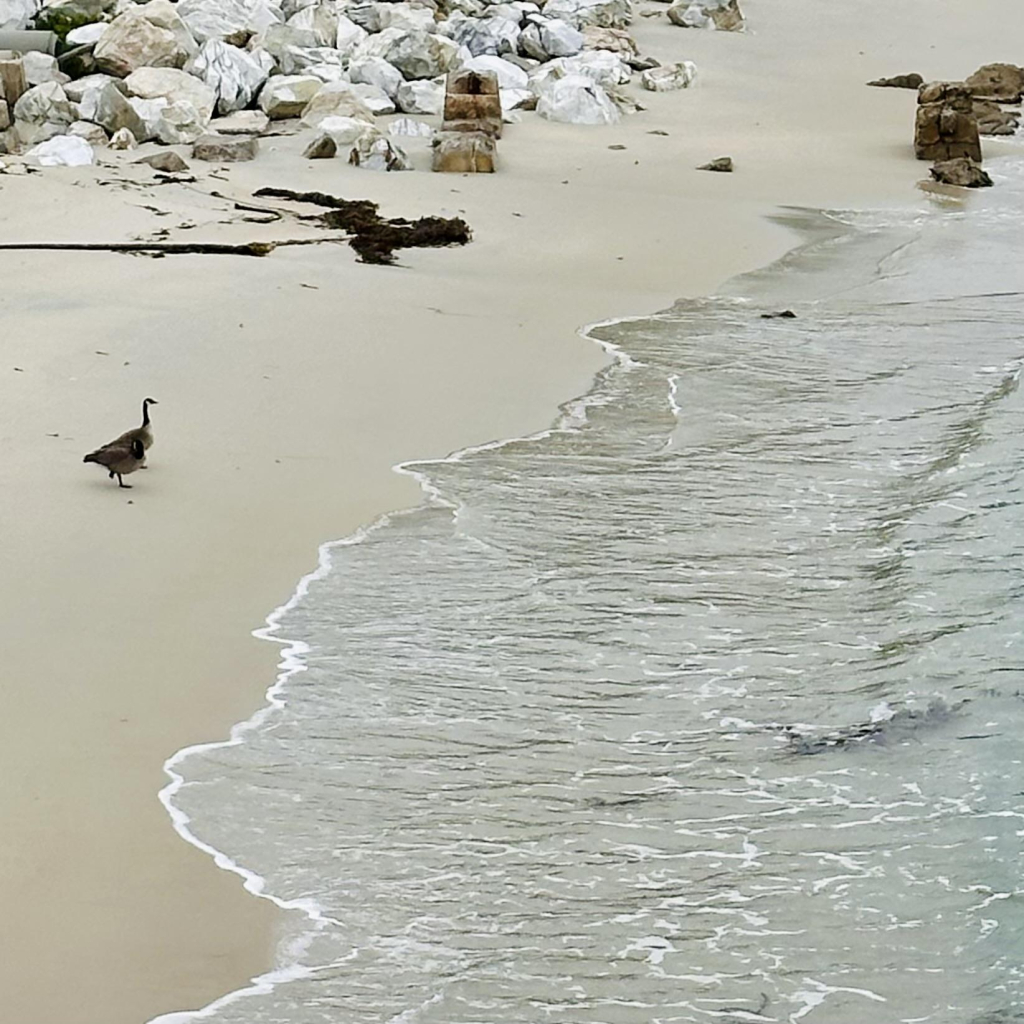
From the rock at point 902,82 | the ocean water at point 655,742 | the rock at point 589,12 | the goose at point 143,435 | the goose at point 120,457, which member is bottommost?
the ocean water at point 655,742

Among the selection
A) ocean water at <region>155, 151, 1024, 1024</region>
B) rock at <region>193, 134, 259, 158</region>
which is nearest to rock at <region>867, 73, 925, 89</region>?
rock at <region>193, 134, 259, 158</region>

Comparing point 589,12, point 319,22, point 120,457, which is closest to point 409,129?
point 319,22

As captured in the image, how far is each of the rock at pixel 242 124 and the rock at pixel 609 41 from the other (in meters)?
4.75

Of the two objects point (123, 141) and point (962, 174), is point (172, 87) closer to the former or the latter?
point (123, 141)

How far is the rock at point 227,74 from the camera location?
13.9m

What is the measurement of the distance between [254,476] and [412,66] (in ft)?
32.5

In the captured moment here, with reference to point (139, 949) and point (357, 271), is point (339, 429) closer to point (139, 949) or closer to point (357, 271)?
point (357, 271)

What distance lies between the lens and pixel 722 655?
5000 mm

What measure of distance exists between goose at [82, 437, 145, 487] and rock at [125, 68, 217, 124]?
8020 millimetres

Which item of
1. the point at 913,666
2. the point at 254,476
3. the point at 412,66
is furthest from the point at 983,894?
the point at 412,66

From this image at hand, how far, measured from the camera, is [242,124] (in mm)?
13469

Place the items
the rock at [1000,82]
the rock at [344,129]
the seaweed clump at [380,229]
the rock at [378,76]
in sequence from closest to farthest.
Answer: the seaweed clump at [380,229], the rock at [344,129], the rock at [378,76], the rock at [1000,82]

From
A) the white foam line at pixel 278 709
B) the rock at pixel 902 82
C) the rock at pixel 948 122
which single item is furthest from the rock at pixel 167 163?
the rock at pixel 902 82

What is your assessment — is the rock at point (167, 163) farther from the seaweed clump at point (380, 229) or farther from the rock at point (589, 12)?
the rock at point (589, 12)
